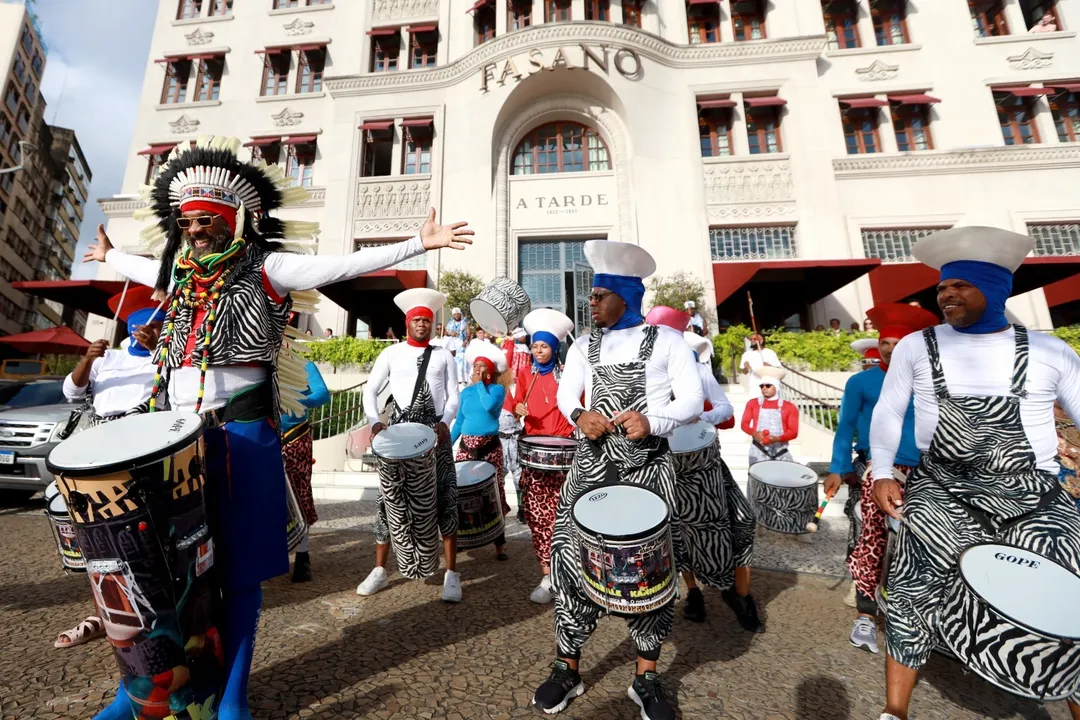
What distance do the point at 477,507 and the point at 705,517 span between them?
5.94ft

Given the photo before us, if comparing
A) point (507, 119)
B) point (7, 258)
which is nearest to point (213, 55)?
point (507, 119)

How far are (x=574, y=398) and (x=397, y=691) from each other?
1.70 m

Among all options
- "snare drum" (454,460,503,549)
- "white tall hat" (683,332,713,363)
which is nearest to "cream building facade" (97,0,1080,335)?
"white tall hat" (683,332,713,363)

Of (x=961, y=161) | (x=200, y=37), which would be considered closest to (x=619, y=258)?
(x=961, y=161)

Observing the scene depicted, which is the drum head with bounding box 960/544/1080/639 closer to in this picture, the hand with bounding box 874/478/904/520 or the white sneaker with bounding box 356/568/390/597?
the hand with bounding box 874/478/904/520

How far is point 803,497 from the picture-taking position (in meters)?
4.30

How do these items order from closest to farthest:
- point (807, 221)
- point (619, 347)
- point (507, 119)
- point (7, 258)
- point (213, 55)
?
point (619, 347) → point (807, 221) → point (507, 119) → point (213, 55) → point (7, 258)

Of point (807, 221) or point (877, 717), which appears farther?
point (807, 221)

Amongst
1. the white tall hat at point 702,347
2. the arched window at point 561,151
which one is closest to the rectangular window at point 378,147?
the arched window at point 561,151

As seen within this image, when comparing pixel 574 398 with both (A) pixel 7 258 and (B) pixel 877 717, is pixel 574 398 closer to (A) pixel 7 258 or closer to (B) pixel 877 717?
(B) pixel 877 717

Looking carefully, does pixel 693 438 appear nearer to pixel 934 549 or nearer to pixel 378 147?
pixel 934 549

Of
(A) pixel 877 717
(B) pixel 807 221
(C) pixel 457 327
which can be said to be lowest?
(A) pixel 877 717

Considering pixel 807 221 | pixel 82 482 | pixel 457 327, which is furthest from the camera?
pixel 807 221

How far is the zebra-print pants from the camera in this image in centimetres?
189
